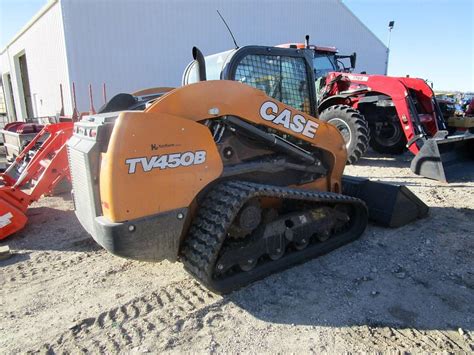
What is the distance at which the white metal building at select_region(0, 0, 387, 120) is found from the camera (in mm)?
12094

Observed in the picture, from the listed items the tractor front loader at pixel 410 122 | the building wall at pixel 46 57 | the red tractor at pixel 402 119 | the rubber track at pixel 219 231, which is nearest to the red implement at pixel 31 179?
the rubber track at pixel 219 231

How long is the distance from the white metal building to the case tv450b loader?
9.88 metres

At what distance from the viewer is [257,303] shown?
2945 mm

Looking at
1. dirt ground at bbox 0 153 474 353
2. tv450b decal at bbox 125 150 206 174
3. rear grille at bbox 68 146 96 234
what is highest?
tv450b decal at bbox 125 150 206 174

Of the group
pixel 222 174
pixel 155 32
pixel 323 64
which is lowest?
pixel 222 174

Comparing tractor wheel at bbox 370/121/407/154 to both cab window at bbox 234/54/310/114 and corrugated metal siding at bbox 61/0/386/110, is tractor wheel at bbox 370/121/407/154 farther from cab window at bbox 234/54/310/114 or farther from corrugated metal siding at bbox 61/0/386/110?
corrugated metal siding at bbox 61/0/386/110

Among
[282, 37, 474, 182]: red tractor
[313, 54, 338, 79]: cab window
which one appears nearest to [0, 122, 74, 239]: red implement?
[282, 37, 474, 182]: red tractor

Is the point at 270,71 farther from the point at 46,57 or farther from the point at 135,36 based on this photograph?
the point at 46,57

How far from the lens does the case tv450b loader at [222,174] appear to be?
262 cm

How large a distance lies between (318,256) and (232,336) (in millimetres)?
1452

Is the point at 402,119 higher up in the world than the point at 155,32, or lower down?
lower down

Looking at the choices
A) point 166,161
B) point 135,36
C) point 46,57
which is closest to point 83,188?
point 166,161

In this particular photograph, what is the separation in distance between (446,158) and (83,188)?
638 cm

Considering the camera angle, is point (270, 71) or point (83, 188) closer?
point (83, 188)
